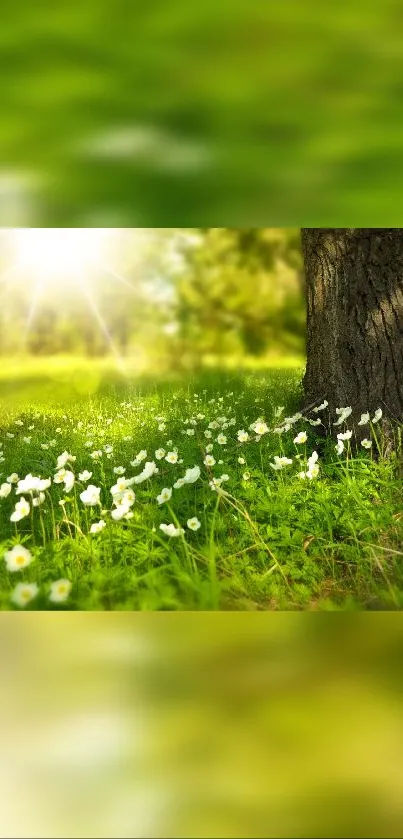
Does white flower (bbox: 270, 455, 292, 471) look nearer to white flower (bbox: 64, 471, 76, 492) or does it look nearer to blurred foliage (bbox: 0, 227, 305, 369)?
white flower (bbox: 64, 471, 76, 492)

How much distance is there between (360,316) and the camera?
2.35m

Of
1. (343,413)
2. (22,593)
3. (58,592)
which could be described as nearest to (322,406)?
(343,413)

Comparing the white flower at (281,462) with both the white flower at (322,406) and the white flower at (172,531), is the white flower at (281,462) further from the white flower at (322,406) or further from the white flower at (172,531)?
the white flower at (172,531)

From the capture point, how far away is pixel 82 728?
235 millimetres

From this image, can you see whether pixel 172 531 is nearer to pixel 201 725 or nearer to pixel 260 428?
pixel 201 725

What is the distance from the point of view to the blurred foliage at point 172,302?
137 inches

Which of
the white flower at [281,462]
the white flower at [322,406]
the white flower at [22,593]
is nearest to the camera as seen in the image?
the white flower at [22,593]

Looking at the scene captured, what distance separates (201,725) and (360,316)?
2210mm
